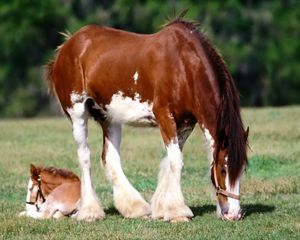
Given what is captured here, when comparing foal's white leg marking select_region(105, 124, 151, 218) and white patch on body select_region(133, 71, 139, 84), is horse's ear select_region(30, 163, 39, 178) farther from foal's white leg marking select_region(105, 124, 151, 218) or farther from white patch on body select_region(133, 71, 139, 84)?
white patch on body select_region(133, 71, 139, 84)

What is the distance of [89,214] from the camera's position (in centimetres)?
1081

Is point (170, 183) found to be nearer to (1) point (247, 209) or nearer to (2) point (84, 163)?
(1) point (247, 209)

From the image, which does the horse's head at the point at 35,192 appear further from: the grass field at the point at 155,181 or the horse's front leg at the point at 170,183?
the horse's front leg at the point at 170,183

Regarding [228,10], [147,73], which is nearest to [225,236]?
[147,73]

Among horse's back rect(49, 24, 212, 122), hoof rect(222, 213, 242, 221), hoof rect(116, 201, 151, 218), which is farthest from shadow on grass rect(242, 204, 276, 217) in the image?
horse's back rect(49, 24, 212, 122)

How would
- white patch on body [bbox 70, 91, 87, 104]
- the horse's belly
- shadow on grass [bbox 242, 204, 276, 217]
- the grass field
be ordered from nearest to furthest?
the grass field < the horse's belly < shadow on grass [bbox 242, 204, 276, 217] < white patch on body [bbox 70, 91, 87, 104]

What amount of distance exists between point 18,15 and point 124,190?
38177mm

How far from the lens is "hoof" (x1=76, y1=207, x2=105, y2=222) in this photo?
35.3 ft

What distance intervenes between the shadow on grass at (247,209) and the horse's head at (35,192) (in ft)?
5.82

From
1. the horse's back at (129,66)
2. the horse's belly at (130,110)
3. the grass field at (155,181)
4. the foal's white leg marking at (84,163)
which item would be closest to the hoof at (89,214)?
the foal's white leg marking at (84,163)

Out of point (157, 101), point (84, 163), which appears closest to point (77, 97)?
point (84, 163)

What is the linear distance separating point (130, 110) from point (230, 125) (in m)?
1.34

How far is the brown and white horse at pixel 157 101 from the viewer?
33.2ft

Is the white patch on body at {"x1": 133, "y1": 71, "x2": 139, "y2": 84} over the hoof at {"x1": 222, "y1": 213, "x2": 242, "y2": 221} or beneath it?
over
